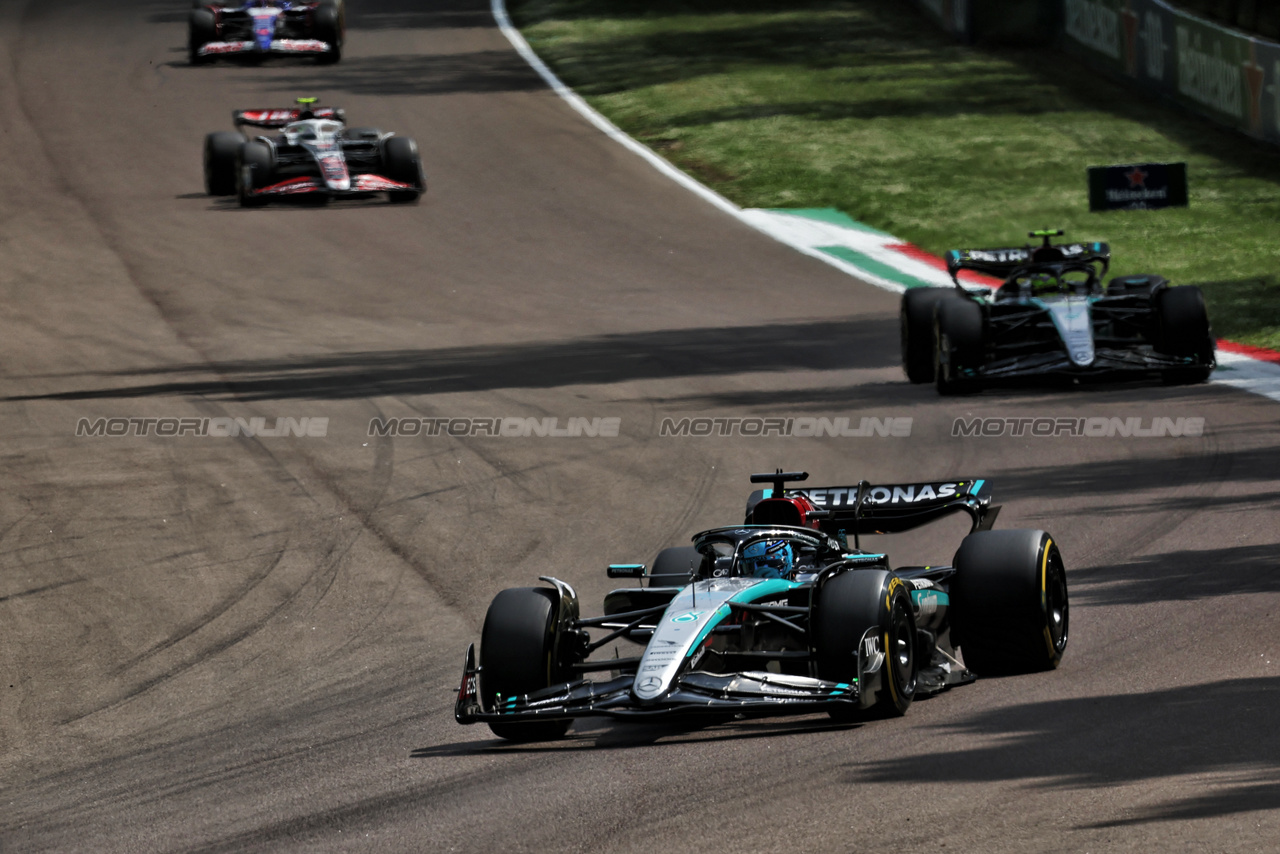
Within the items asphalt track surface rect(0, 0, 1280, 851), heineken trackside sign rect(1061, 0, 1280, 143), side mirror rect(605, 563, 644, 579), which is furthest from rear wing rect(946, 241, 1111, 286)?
heineken trackside sign rect(1061, 0, 1280, 143)

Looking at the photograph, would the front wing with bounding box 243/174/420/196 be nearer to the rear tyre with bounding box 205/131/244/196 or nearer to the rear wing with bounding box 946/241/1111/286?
the rear tyre with bounding box 205/131/244/196

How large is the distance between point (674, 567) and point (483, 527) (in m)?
3.39

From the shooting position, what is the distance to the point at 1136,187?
16750 mm

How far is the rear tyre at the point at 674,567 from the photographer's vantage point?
930 cm

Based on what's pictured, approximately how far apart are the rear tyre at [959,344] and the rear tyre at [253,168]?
13843mm

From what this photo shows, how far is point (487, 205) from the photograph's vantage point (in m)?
27.9

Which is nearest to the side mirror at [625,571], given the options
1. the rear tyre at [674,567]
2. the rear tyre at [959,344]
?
the rear tyre at [674,567]

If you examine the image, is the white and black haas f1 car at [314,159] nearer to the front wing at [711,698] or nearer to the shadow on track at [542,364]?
the shadow on track at [542,364]

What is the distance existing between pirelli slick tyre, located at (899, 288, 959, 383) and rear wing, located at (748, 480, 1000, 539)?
7.29 m

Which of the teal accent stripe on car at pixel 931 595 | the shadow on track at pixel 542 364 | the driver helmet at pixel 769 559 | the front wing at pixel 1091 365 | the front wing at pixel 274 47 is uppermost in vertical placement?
the driver helmet at pixel 769 559

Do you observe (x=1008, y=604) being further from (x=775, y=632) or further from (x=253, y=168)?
(x=253, y=168)

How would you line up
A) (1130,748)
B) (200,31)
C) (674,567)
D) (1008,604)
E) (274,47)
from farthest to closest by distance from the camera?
1. (200,31)
2. (274,47)
3. (674,567)
4. (1008,604)
5. (1130,748)

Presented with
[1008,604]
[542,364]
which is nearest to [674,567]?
[1008,604]

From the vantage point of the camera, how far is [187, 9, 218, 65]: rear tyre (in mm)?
35969
